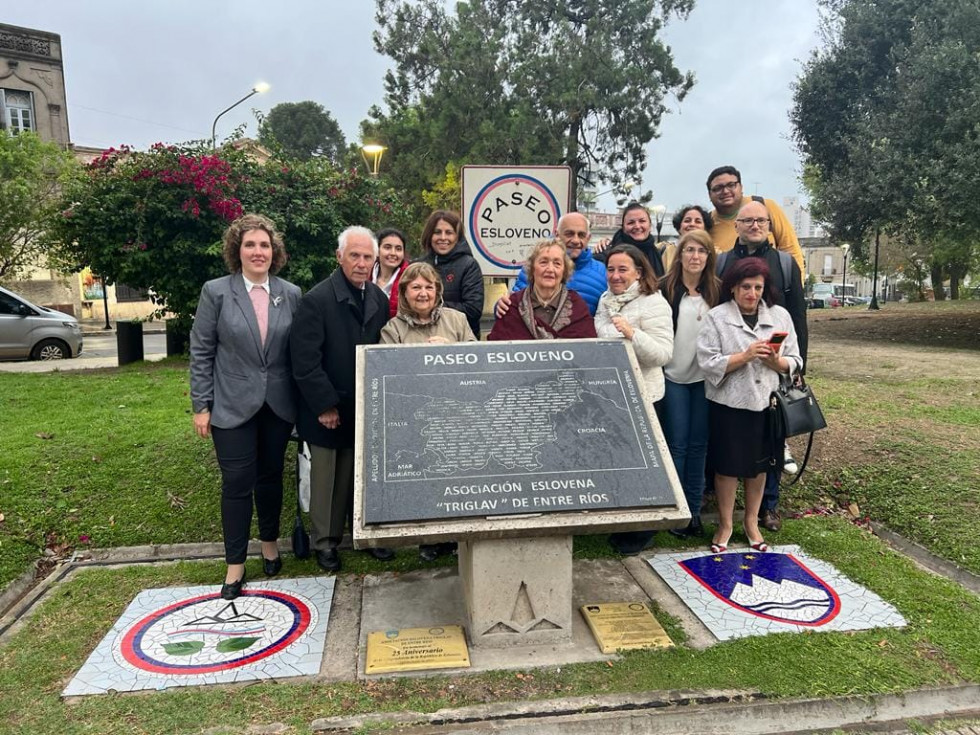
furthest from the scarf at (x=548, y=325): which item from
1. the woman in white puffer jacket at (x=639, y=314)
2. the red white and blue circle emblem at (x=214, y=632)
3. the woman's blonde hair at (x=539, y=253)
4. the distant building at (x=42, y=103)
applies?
the distant building at (x=42, y=103)

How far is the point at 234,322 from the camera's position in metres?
3.67

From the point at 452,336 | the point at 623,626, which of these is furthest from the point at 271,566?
the point at 623,626

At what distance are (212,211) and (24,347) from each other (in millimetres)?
6403

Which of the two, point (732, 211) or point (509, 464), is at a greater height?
point (732, 211)

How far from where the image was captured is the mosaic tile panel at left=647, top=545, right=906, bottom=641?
3498 millimetres

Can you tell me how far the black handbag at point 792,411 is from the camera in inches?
159

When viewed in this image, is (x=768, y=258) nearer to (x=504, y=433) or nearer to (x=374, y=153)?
(x=504, y=433)

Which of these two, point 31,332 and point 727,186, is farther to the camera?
point 31,332

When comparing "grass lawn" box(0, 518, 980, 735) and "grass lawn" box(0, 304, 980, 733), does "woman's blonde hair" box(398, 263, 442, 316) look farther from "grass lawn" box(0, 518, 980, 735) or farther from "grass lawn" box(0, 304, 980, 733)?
"grass lawn" box(0, 518, 980, 735)

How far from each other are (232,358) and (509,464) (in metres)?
1.65

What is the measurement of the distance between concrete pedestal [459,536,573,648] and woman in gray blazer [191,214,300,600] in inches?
54.2

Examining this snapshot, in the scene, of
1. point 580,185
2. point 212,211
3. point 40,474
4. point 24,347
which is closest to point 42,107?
point 24,347

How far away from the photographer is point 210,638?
340cm

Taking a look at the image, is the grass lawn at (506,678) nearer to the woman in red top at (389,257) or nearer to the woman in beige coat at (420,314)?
the woman in beige coat at (420,314)
